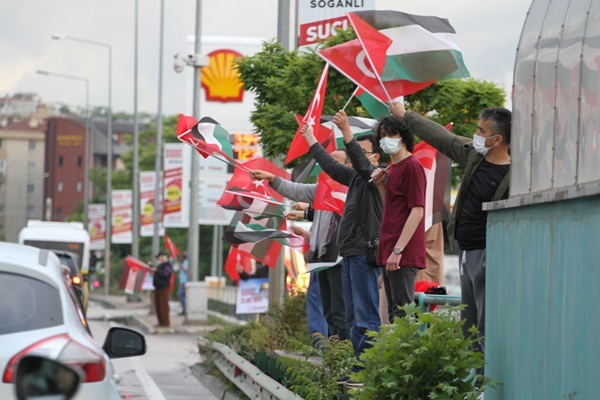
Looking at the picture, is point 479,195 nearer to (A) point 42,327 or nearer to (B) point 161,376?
(A) point 42,327

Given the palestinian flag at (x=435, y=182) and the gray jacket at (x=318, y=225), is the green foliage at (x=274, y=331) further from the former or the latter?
the palestinian flag at (x=435, y=182)

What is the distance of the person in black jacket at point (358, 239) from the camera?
34.6ft

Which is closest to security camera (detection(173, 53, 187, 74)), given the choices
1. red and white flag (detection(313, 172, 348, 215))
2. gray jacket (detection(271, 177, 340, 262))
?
gray jacket (detection(271, 177, 340, 262))

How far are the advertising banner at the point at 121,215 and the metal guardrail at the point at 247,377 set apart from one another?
47838mm

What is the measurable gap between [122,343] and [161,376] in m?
11.5

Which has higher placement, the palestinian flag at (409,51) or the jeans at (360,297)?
the palestinian flag at (409,51)

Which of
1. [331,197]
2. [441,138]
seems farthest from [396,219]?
[331,197]

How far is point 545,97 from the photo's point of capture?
24.8 feet

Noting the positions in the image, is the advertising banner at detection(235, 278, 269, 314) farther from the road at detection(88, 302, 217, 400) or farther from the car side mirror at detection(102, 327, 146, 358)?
the car side mirror at detection(102, 327, 146, 358)

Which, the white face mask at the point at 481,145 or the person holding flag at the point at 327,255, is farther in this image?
the person holding flag at the point at 327,255

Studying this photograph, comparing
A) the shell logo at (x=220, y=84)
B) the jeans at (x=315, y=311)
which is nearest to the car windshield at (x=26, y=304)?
the jeans at (x=315, y=311)

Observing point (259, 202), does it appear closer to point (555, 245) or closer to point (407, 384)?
point (407, 384)

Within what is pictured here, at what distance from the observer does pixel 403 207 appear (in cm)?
1013

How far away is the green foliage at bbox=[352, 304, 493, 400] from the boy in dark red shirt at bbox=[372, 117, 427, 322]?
1730mm
